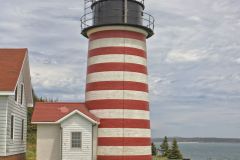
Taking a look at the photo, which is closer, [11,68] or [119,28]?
[11,68]

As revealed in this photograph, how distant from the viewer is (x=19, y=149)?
2578 cm

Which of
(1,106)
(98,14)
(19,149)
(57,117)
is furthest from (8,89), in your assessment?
(98,14)

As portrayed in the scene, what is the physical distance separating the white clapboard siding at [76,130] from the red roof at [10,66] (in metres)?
3.80

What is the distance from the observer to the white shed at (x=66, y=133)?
23.7 meters

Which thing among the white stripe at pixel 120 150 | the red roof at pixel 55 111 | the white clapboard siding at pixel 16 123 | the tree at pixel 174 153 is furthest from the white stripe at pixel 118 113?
the tree at pixel 174 153

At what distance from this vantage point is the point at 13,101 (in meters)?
23.5

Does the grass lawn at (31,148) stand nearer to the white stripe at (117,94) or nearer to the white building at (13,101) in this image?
the white building at (13,101)

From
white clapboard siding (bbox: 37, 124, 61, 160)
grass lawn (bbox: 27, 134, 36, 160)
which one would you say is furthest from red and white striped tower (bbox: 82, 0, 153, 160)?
grass lawn (bbox: 27, 134, 36, 160)

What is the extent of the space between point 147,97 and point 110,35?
4301 mm

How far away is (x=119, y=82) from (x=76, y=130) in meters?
3.70

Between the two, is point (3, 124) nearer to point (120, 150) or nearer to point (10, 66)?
point (10, 66)

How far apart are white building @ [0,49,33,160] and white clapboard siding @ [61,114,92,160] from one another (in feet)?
9.23

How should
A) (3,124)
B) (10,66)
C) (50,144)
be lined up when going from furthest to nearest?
1. (50,144)
2. (10,66)
3. (3,124)

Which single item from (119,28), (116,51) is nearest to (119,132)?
(116,51)
